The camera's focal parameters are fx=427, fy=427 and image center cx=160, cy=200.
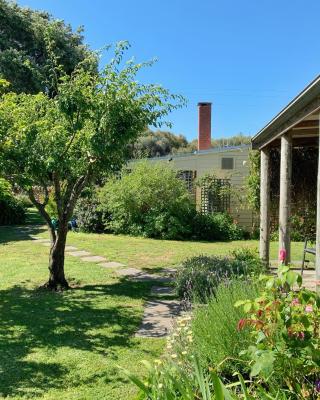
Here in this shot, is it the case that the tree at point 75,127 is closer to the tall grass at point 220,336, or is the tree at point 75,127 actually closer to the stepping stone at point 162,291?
the stepping stone at point 162,291

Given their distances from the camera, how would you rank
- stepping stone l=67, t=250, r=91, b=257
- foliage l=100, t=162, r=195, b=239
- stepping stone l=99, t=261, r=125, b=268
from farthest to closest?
foliage l=100, t=162, r=195, b=239, stepping stone l=67, t=250, r=91, b=257, stepping stone l=99, t=261, r=125, b=268

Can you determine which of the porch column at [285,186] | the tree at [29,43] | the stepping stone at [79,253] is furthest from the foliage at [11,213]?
the porch column at [285,186]

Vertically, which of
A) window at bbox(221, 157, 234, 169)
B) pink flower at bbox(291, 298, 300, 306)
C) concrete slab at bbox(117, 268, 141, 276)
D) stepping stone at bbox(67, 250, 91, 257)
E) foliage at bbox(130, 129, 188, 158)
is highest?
foliage at bbox(130, 129, 188, 158)

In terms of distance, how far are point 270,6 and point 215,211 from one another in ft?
24.3

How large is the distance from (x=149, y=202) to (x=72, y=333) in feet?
34.9

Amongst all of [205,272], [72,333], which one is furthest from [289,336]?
[205,272]

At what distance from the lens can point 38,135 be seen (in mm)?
6277

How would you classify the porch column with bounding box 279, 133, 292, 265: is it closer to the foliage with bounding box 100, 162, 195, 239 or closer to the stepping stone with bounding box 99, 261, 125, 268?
the stepping stone with bounding box 99, 261, 125, 268

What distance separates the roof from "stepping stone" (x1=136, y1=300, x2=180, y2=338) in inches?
110

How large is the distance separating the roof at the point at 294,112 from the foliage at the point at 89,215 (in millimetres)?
9098

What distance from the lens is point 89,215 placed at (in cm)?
1630

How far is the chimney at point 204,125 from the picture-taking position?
21812mm

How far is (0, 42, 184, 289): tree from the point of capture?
20.3 ft

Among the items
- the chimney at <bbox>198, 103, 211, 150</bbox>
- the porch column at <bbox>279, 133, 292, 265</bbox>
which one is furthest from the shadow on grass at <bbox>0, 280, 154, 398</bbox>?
the chimney at <bbox>198, 103, 211, 150</bbox>
